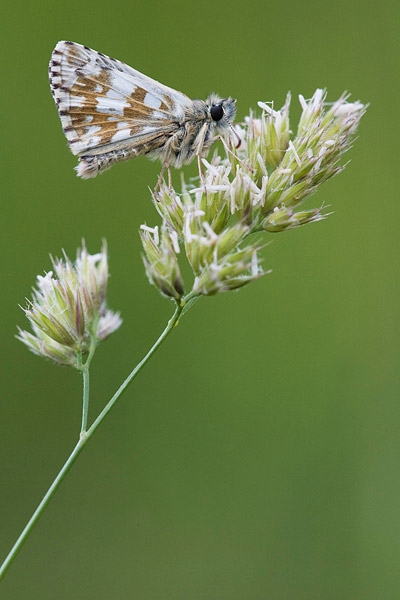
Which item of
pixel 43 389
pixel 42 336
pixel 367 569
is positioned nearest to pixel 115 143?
pixel 42 336

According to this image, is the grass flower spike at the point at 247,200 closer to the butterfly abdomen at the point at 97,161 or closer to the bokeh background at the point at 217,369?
the butterfly abdomen at the point at 97,161

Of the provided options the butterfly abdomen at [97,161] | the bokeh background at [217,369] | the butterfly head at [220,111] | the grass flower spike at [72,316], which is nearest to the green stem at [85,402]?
the grass flower spike at [72,316]

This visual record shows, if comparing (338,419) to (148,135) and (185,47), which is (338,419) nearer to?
(148,135)

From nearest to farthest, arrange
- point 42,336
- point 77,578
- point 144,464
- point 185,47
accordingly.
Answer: point 42,336, point 77,578, point 144,464, point 185,47

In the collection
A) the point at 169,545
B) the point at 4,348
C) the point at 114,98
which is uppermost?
the point at 114,98

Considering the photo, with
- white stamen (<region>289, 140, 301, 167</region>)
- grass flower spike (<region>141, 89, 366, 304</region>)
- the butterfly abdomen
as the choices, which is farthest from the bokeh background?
white stamen (<region>289, 140, 301, 167</region>)

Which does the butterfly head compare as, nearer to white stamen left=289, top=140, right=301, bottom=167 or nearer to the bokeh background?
white stamen left=289, top=140, right=301, bottom=167
